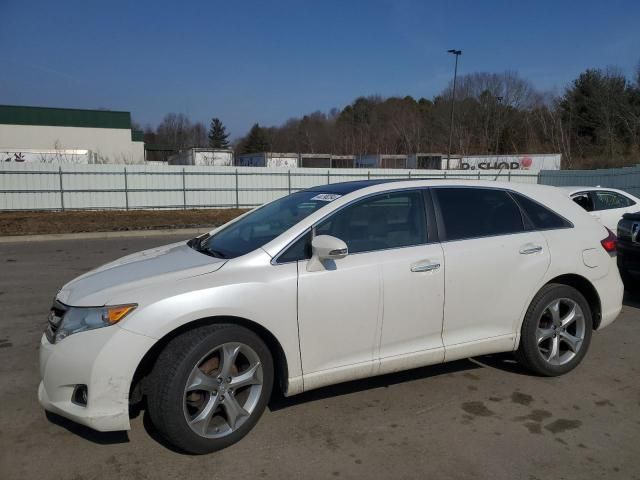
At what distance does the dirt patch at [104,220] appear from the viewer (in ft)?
52.3

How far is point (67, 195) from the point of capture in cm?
2188

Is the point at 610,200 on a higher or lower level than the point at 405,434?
higher

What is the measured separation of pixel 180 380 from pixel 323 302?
963 mm

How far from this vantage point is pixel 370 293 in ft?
10.9

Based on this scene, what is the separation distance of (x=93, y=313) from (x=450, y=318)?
92.6 inches


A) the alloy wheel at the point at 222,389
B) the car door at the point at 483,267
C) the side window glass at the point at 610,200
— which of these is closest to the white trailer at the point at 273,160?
the side window glass at the point at 610,200

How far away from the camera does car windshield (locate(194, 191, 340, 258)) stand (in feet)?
11.4

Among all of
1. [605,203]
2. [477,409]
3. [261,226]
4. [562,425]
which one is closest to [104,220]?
[605,203]

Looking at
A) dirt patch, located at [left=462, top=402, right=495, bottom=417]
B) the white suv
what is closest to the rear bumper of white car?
the white suv

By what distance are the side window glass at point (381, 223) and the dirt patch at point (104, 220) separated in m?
13.9

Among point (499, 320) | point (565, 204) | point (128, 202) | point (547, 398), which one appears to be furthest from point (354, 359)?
point (128, 202)

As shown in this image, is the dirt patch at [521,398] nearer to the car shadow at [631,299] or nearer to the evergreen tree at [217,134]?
the car shadow at [631,299]

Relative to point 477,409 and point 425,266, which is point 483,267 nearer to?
point 425,266

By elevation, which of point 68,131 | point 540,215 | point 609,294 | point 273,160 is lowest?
point 609,294
